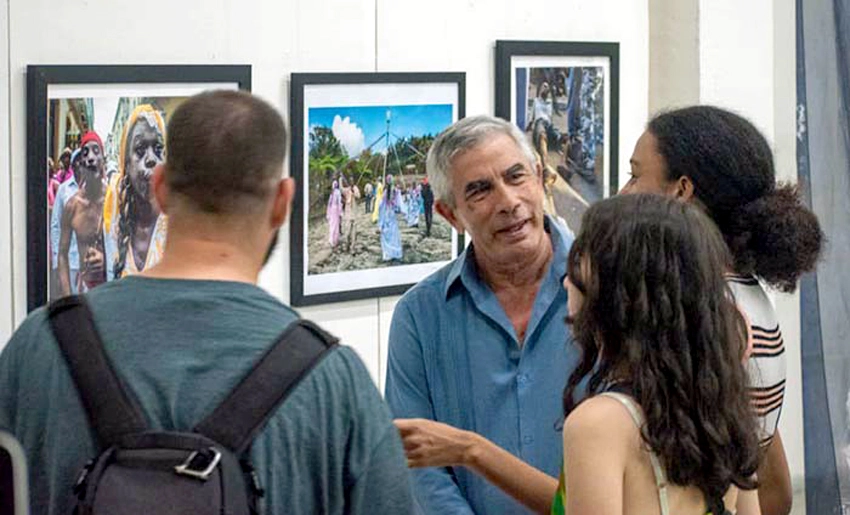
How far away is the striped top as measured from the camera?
2889mm

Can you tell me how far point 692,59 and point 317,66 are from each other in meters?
2.01

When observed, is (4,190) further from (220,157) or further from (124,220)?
(220,157)

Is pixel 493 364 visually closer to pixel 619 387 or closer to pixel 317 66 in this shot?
pixel 619 387

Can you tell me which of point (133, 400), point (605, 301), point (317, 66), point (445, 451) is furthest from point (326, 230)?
point (133, 400)

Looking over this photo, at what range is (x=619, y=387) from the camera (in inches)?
93.2

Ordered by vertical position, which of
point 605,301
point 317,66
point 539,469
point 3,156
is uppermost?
point 317,66

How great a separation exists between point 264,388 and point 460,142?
5.01 feet

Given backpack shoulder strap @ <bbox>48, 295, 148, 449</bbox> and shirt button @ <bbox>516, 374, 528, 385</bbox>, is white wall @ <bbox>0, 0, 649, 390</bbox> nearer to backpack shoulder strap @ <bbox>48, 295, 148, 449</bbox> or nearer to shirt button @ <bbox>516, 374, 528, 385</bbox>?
shirt button @ <bbox>516, 374, 528, 385</bbox>

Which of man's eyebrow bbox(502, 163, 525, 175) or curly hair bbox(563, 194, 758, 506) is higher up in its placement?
man's eyebrow bbox(502, 163, 525, 175)

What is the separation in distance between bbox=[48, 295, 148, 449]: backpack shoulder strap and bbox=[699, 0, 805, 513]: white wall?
4338mm

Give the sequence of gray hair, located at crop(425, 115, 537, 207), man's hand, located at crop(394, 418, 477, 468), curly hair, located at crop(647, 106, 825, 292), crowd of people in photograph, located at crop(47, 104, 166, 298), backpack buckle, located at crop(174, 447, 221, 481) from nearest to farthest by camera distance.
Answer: backpack buckle, located at crop(174, 447, 221, 481) → man's hand, located at crop(394, 418, 477, 468) → curly hair, located at crop(647, 106, 825, 292) → gray hair, located at crop(425, 115, 537, 207) → crowd of people in photograph, located at crop(47, 104, 166, 298)

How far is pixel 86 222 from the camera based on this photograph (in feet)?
12.5

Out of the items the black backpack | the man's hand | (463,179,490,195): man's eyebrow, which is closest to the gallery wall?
(463,179,490,195): man's eyebrow

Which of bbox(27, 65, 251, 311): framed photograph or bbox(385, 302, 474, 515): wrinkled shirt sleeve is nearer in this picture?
bbox(385, 302, 474, 515): wrinkled shirt sleeve
